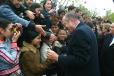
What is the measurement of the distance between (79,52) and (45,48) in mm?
1249

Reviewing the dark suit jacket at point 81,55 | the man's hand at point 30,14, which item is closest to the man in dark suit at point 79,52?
the dark suit jacket at point 81,55

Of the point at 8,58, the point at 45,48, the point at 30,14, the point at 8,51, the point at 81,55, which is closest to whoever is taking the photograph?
the point at 8,58

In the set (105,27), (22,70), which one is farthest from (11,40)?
(105,27)

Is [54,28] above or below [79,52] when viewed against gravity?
below

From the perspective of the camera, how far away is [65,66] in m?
6.38

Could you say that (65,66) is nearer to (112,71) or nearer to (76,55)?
(76,55)

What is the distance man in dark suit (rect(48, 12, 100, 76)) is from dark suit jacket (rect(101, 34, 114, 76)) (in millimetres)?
1188

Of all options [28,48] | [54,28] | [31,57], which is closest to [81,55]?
[31,57]

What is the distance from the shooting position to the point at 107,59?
302 inches

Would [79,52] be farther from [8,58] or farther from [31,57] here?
[8,58]

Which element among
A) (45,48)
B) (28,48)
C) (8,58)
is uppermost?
(8,58)

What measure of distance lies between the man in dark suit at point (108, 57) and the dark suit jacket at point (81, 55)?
1.24 meters

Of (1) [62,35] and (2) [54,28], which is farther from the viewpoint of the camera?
(2) [54,28]

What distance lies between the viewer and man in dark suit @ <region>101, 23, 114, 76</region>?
25.0ft
